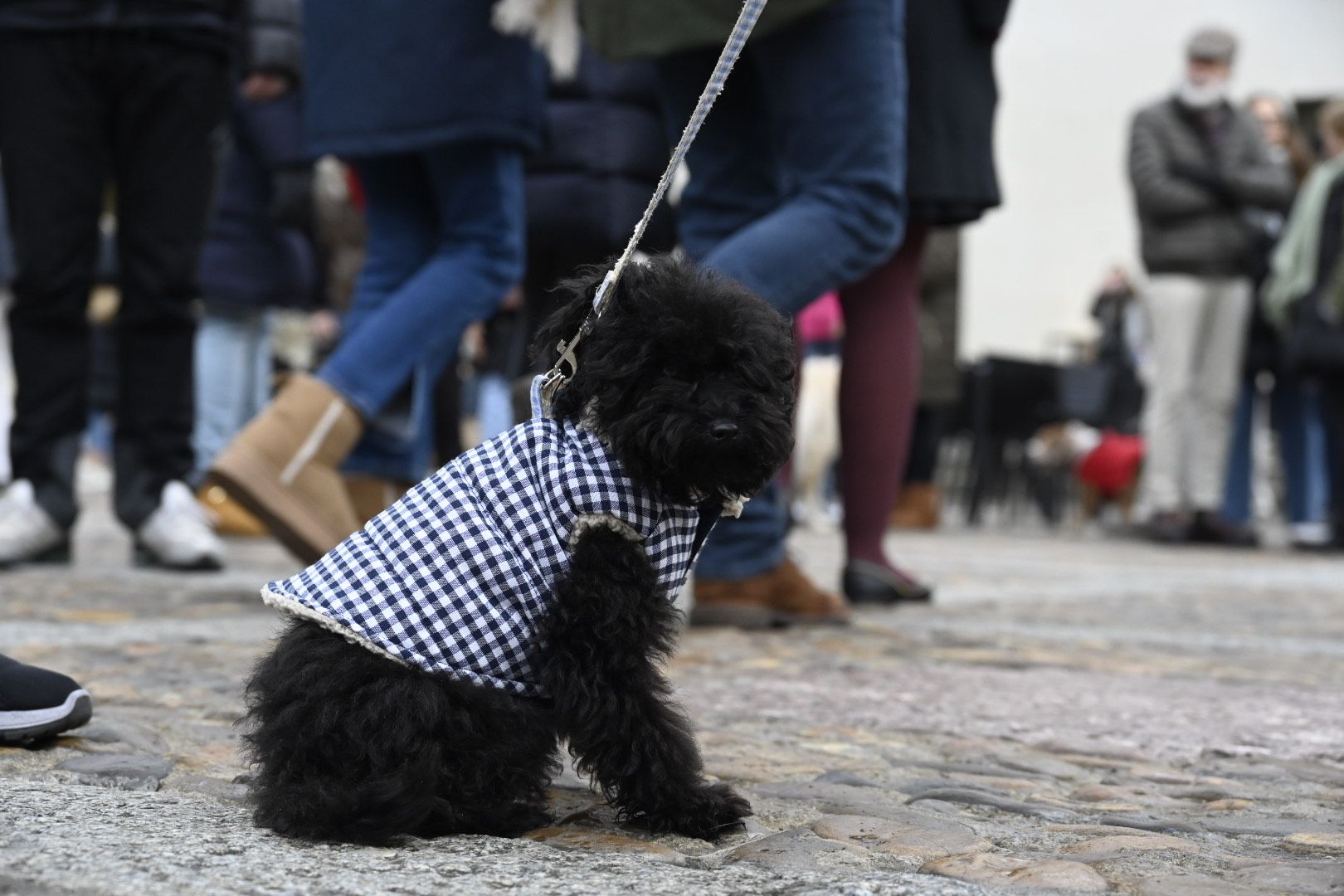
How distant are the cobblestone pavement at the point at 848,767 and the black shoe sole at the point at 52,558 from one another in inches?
4.5

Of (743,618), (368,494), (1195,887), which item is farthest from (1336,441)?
(1195,887)

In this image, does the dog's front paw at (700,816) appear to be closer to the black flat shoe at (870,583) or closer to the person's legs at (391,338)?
the person's legs at (391,338)

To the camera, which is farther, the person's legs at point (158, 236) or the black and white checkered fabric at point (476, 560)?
the person's legs at point (158, 236)

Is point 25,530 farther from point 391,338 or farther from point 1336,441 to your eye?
point 1336,441

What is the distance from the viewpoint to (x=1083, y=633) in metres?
4.39

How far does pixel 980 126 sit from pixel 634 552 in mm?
2895

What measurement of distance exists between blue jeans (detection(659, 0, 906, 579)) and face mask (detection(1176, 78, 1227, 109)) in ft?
20.1

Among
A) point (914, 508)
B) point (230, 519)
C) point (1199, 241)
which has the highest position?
point (1199, 241)

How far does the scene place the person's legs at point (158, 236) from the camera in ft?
15.8

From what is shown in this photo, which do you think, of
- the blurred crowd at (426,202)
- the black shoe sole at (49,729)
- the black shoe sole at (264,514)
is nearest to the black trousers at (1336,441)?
the blurred crowd at (426,202)

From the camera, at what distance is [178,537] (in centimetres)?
493

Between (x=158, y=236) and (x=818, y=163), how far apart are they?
7.49ft

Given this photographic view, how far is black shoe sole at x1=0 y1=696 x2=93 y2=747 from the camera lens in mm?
2248

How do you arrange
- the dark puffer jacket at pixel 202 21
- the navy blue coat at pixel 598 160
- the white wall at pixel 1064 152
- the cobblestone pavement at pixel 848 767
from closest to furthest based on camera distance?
the cobblestone pavement at pixel 848 767, the dark puffer jacket at pixel 202 21, the navy blue coat at pixel 598 160, the white wall at pixel 1064 152
